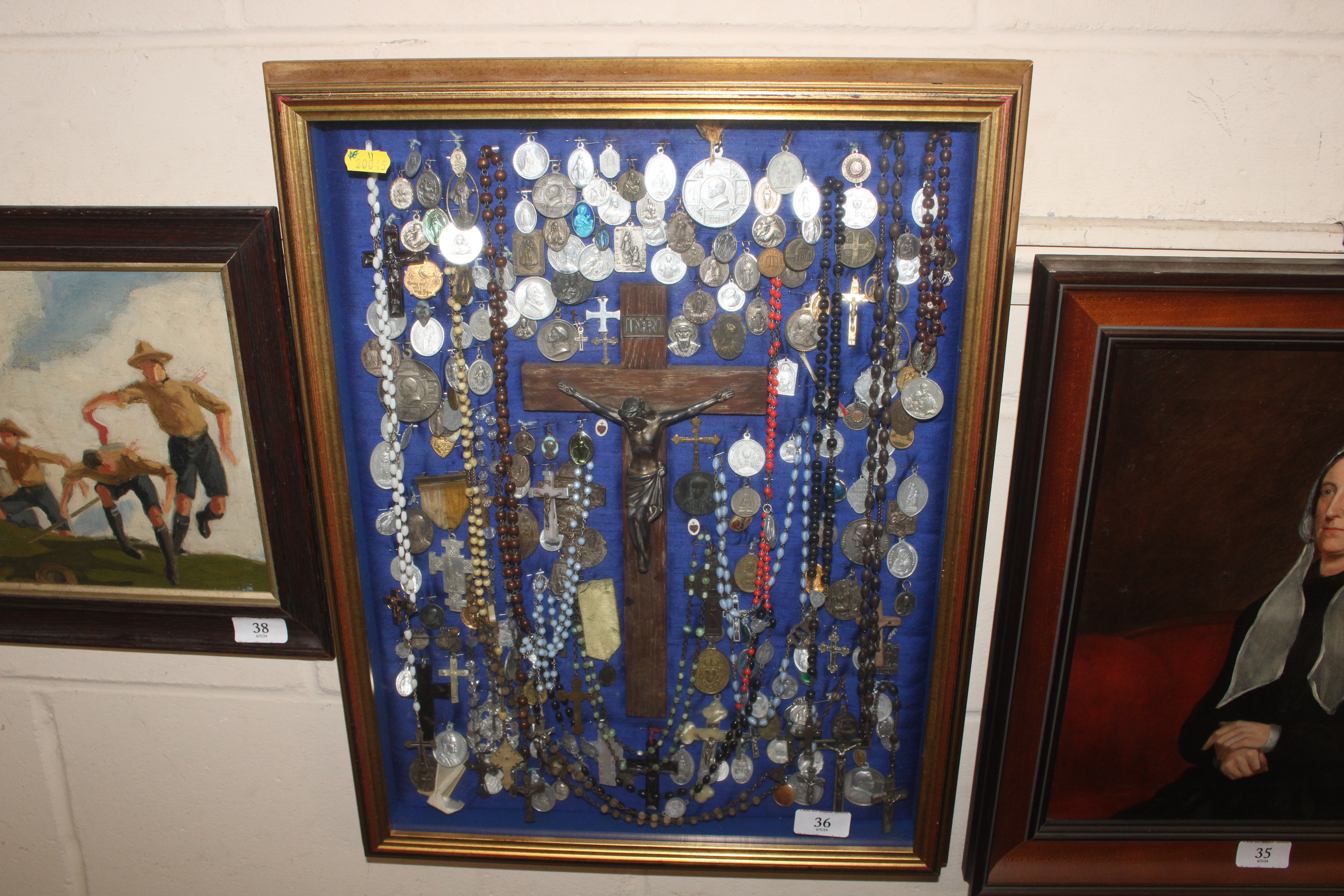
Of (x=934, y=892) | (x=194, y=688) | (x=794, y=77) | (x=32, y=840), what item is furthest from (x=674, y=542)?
(x=32, y=840)

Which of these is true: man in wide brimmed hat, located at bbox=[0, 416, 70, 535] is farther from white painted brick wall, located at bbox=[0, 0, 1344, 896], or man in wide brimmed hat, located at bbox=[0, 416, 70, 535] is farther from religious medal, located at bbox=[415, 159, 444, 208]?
religious medal, located at bbox=[415, 159, 444, 208]

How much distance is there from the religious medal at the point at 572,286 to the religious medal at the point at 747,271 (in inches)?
10.6

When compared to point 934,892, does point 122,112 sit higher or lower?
higher

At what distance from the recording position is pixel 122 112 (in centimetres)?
119

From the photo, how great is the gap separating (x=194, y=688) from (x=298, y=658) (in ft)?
0.87

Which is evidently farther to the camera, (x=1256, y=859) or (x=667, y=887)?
(x=667, y=887)

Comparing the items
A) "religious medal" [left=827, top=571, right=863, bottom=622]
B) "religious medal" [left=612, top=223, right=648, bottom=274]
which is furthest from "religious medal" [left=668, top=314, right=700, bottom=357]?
"religious medal" [left=827, top=571, right=863, bottom=622]

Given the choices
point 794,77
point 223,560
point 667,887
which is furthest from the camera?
point 667,887

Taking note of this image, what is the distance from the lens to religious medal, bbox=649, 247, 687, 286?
1232mm

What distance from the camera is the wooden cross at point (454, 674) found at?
1.40 m

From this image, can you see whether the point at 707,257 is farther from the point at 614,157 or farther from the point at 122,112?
the point at 122,112

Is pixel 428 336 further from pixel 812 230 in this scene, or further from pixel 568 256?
pixel 812 230

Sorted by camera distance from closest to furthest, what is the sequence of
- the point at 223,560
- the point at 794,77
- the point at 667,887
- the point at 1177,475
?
the point at 794,77 < the point at 1177,475 < the point at 223,560 < the point at 667,887

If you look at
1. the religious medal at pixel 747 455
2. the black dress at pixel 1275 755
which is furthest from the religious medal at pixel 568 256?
the black dress at pixel 1275 755
